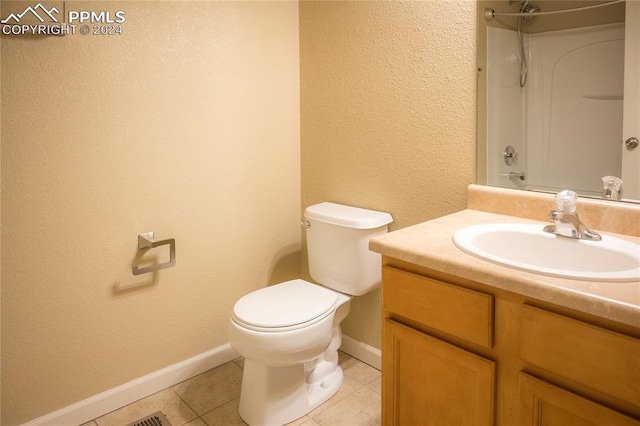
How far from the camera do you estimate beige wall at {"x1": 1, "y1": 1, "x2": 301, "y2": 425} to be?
1706 millimetres

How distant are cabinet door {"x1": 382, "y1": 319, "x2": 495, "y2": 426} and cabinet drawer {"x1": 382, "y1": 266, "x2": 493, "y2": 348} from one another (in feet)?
0.17

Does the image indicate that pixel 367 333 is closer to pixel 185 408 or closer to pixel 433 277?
pixel 185 408

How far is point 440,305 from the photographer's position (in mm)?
1246

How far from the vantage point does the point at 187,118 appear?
2.05 m

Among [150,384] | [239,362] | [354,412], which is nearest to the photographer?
[354,412]

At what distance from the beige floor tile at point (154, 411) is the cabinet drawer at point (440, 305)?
1.08 metres

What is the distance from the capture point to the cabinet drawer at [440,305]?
1.16m

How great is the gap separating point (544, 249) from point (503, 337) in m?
0.40

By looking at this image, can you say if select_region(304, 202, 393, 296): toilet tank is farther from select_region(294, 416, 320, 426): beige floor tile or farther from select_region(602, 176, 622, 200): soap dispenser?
select_region(602, 176, 622, 200): soap dispenser

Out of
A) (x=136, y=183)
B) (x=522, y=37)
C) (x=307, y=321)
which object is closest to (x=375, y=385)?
(x=307, y=321)

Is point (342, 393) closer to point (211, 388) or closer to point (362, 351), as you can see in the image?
point (362, 351)

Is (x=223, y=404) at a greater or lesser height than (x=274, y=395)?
lesser

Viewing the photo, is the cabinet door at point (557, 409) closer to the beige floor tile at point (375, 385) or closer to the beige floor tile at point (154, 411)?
the beige floor tile at point (375, 385)

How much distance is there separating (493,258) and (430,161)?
81 centimetres
